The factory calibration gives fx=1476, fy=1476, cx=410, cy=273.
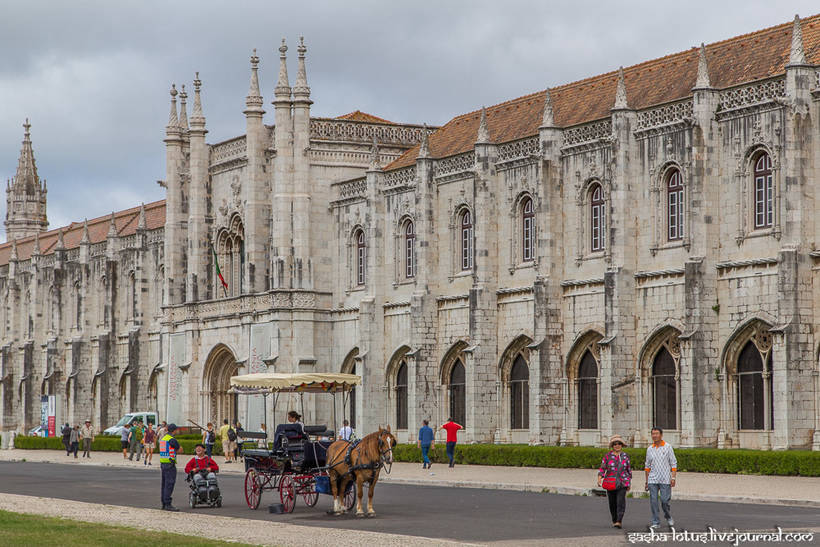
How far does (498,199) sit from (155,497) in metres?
20.8

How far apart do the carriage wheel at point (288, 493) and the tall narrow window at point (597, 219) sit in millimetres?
19983

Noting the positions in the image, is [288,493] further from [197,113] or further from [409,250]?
[197,113]

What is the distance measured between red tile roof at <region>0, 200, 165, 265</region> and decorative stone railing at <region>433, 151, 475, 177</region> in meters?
24.9

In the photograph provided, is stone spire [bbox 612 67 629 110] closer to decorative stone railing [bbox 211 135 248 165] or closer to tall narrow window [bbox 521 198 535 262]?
tall narrow window [bbox 521 198 535 262]

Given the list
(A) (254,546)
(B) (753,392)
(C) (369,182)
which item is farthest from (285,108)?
(A) (254,546)

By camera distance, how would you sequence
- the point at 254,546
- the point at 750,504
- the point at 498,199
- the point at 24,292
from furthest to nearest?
the point at 24,292 < the point at 498,199 < the point at 750,504 < the point at 254,546

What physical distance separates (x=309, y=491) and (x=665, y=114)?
18.8 m

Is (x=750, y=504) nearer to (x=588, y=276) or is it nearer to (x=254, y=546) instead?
(x=254, y=546)

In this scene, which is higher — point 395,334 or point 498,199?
point 498,199

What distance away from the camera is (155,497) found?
33.0 metres

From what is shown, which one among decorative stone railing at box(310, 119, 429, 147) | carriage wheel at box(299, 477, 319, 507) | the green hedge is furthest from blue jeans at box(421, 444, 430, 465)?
decorative stone railing at box(310, 119, 429, 147)

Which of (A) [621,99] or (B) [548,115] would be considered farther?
(B) [548,115]

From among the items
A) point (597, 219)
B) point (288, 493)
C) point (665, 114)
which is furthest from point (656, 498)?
point (597, 219)

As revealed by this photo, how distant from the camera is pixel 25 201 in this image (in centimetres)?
11381
